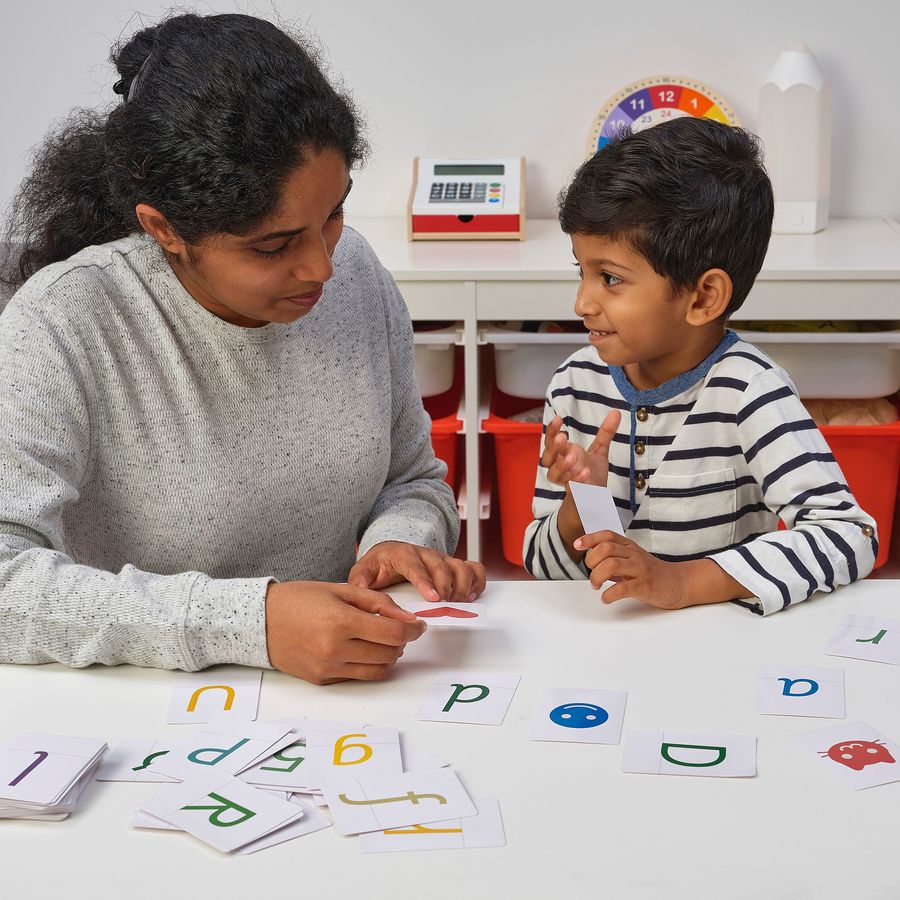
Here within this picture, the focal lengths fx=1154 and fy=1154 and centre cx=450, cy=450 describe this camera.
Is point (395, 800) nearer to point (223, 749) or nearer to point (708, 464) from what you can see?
point (223, 749)

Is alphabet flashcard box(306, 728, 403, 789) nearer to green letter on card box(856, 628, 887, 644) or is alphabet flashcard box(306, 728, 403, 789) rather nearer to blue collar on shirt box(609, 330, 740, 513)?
green letter on card box(856, 628, 887, 644)

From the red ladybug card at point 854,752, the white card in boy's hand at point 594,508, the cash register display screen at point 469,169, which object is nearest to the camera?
the red ladybug card at point 854,752

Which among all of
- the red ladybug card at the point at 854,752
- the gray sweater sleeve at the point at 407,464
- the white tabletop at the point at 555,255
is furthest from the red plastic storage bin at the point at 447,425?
the red ladybug card at the point at 854,752

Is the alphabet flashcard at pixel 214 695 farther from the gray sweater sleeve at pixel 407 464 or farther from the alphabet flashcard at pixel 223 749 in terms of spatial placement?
the gray sweater sleeve at pixel 407 464

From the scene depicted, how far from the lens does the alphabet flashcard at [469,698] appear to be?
970 mm

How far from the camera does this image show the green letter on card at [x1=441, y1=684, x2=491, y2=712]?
995mm

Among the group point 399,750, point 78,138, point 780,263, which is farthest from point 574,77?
point 399,750

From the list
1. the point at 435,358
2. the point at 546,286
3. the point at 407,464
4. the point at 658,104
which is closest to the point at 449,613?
the point at 407,464

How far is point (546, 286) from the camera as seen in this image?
2.28 meters

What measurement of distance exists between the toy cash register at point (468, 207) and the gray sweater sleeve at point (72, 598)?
4.95 feet

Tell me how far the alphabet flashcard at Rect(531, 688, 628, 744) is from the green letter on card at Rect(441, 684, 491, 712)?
0.16ft

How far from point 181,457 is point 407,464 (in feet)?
1.18

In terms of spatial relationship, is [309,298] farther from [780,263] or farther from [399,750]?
[780,263]

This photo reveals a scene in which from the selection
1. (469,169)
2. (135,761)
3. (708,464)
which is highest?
(469,169)
